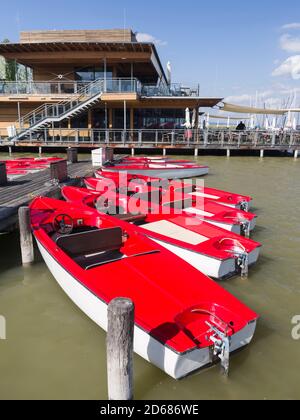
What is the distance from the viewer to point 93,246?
5.54 metres

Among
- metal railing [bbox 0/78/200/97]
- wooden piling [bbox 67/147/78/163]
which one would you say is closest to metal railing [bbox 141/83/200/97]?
metal railing [bbox 0/78/200/97]

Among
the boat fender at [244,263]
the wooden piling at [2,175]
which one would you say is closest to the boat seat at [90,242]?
the boat fender at [244,263]

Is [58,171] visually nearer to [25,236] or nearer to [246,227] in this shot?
[25,236]

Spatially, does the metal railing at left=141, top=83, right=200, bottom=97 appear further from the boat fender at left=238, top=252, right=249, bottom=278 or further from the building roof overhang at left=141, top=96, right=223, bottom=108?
the boat fender at left=238, top=252, right=249, bottom=278

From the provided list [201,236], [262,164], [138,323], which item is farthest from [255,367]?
[262,164]

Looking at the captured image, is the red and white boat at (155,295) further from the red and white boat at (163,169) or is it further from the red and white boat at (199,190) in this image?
the red and white boat at (163,169)

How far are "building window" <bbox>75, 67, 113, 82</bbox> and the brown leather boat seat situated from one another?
24524mm

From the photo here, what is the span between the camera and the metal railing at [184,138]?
22.9 m

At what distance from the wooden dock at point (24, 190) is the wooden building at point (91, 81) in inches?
478

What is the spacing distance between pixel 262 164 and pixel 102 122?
1354 centimetres

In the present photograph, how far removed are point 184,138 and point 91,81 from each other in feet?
26.4

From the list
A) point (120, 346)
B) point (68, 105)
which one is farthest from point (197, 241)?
point (68, 105)
